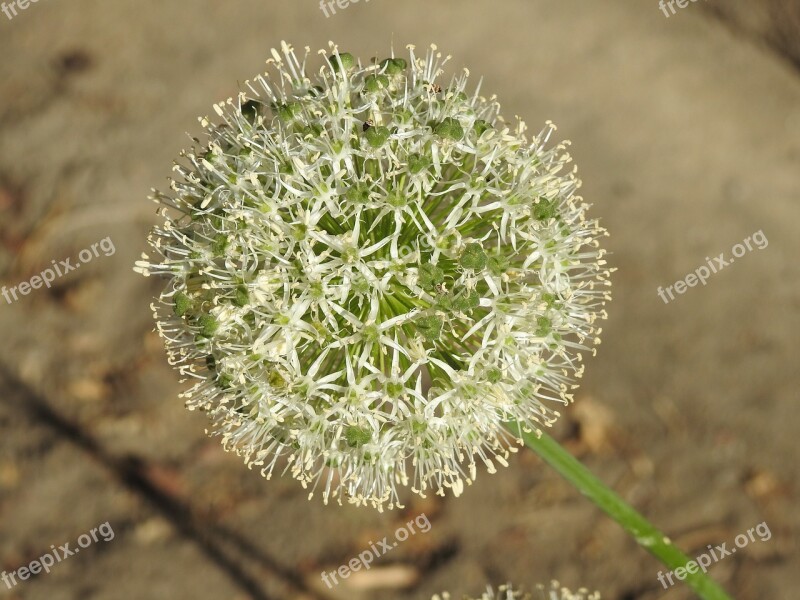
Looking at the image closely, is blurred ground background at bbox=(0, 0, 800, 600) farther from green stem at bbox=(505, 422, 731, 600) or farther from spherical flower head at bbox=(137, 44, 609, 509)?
spherical flower head at bbox=(137, 44, 609, 509)

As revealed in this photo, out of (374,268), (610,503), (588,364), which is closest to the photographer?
(374,268)

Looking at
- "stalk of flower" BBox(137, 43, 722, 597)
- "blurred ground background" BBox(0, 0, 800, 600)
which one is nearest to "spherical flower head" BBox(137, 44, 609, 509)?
"stalk of flower" BBox(137, 43, 722, 597)

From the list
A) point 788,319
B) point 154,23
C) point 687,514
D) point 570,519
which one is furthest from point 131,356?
point 788,319

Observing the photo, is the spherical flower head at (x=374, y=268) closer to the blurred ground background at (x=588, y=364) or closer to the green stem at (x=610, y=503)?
the green stem at (x=610, y=503)

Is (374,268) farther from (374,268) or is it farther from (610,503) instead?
(610,503)

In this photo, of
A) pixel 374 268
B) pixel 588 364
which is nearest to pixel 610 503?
pixel 374 268

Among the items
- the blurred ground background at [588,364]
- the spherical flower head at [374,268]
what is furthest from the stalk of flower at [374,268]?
the blurred ground background at [588,364]

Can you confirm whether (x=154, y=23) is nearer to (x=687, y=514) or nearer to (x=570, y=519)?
(x=570, y=519)

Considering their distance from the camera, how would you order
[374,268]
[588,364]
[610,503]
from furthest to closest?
1. [588,364]
2. [610,503]
3. [374,268]
